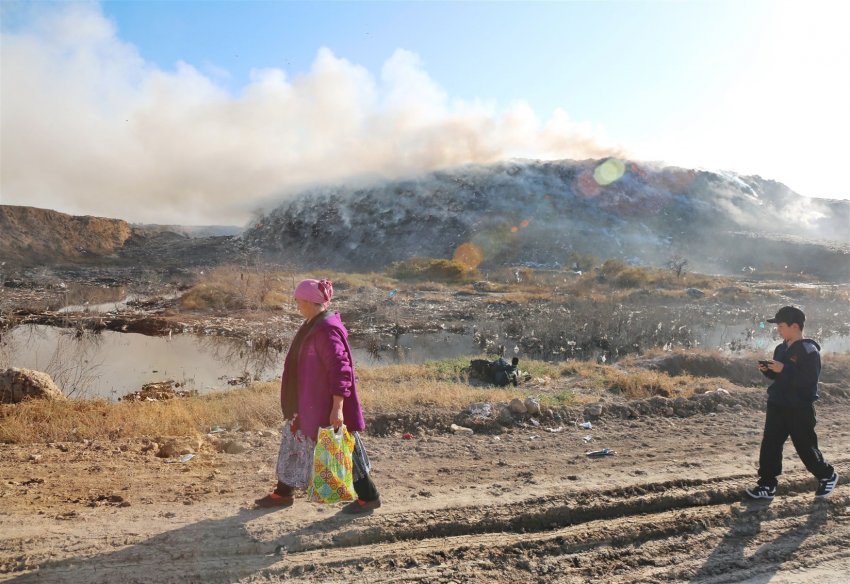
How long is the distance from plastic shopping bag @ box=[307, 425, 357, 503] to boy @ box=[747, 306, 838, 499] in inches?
123

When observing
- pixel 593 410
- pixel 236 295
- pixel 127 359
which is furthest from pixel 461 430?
pixel 236 295

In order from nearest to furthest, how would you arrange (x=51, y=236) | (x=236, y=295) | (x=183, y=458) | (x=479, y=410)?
(x=183, y=458) < (x=479, y=410) < (x=236, y=295) < (x=51, y=236)

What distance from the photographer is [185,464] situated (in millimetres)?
4980

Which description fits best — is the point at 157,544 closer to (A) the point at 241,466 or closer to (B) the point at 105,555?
(B) the point at 105,555

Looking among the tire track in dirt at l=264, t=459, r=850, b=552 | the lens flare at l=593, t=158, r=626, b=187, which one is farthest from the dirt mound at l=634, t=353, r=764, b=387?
the lens flare at l=593, t=158, r=626, b=187

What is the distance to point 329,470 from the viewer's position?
351 centimetres

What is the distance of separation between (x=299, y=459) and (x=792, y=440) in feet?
12.3

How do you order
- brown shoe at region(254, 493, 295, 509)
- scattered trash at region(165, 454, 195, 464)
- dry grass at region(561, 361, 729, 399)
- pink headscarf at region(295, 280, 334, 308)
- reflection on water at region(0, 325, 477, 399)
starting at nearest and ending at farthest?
1. pink headscarf at region(295, 280, 334, 308)
2. brown shoe at region(254, 493, 295, 509)
3. scattered trash at region(165, 454, 195, 464)
4. dry grass at region(561, 361, 729, 399)
5. reflection on water at region(0, 325, 477, 399)

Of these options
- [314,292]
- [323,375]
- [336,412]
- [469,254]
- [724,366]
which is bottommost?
[724,366]

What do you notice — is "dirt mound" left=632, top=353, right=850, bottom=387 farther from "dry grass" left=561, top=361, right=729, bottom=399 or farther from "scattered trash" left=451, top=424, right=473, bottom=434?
"scattered trash" left=451, top=424, right=473, bottom=434

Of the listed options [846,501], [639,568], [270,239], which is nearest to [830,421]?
[846,501]

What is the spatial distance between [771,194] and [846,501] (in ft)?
244

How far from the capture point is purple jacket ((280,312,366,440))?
3533 millimetres

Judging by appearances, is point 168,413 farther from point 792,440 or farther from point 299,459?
point 792,440
